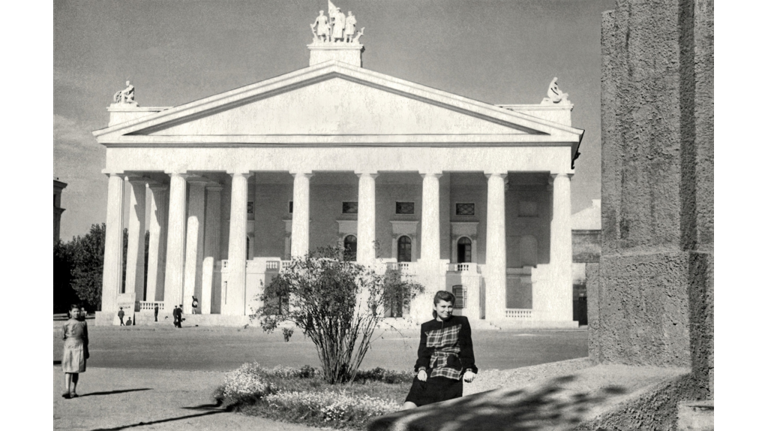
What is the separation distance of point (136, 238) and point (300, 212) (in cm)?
1135

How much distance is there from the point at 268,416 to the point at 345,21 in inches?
1793

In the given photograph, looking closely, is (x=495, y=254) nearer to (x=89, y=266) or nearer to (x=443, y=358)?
(x=89, y=266)

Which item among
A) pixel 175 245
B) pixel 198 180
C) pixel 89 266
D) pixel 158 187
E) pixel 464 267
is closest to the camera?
pixel 175 245

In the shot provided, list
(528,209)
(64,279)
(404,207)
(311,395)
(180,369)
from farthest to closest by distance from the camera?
(528,209) → (404,207) → (64,279) → (180,369) → (311,395)

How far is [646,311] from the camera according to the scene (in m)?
4.15

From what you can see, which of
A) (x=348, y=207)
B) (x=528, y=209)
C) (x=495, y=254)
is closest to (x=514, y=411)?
(x=495, y=254)

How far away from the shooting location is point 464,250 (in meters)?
56.6

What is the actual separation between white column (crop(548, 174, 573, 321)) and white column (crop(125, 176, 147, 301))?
25.8 metres

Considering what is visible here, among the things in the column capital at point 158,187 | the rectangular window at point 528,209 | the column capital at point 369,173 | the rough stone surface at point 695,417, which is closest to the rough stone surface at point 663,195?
the rough stone surface at point 695,417

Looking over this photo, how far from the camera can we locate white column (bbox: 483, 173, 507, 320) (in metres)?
49.1

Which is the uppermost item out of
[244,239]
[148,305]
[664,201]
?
[244,239]

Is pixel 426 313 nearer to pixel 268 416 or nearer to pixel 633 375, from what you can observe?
pixel 268 416
